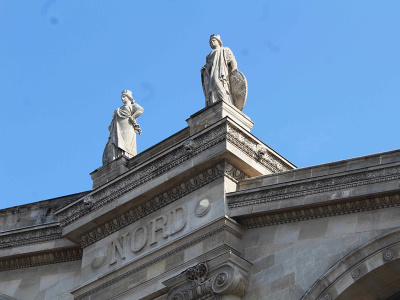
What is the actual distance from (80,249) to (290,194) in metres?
5.87

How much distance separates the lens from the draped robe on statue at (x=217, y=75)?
24.3 meters

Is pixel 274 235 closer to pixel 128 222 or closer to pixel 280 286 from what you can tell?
pixel 280 286

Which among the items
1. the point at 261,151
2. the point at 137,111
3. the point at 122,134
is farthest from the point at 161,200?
the point at 137,111

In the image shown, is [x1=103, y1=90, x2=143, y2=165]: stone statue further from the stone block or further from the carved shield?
the stone block

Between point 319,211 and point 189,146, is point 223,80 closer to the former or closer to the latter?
point 189,146

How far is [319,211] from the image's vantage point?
21.3 meters

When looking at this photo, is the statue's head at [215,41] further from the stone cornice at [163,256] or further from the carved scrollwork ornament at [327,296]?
the carved scrollwork ornament at [327,296]

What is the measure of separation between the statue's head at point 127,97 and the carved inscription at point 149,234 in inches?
170

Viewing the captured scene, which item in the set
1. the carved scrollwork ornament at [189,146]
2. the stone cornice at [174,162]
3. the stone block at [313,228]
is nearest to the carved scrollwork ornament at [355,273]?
the stone block at [313,228]

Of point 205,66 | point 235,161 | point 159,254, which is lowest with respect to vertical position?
point 159,254

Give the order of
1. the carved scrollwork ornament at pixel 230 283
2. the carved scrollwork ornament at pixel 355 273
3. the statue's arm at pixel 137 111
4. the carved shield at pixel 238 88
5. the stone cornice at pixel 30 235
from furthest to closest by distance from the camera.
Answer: the statue's arm at pixel 137 111, the stone cornice at pixel 30 235, the carved shield at pixel 238 88, the carved scrollwork ornament at pixel 230 283, the carved scrollwork ornament at pixel 355 273

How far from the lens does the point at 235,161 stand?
2273 centimetres

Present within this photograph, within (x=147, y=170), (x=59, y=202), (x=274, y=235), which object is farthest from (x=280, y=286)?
(x=59, y=202)

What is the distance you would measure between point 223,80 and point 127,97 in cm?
362
